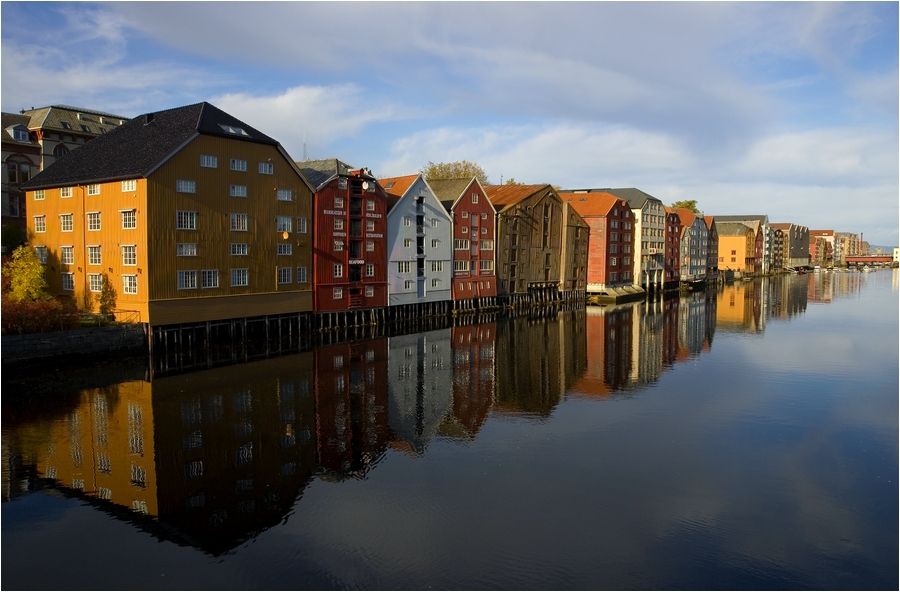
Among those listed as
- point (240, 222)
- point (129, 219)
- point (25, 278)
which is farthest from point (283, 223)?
point (25, 278)

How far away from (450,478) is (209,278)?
27.2m

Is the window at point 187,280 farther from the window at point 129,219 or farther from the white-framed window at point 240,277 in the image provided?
the window at point 129,219

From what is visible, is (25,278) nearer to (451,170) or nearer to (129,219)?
(129,219)

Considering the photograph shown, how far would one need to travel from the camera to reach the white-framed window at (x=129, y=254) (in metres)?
38.8

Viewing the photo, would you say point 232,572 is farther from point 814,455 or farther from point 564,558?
point 814,455

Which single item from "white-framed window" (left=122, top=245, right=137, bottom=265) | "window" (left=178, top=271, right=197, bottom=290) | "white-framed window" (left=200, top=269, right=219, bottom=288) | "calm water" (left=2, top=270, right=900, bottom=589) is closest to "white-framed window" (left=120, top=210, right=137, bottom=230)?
"white-framed window" (left=122, top=245, right=137, bottom=265)

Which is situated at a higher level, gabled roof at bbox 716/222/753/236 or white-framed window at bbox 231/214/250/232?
gabled roof at bbox 716/222/753/236

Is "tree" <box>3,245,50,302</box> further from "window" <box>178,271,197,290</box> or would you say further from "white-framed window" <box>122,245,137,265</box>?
"window" <box>178,271,197,290</box>

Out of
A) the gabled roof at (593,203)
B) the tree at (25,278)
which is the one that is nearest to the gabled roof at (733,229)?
the gabled roof at (593,203)

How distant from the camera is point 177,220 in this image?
39781mm

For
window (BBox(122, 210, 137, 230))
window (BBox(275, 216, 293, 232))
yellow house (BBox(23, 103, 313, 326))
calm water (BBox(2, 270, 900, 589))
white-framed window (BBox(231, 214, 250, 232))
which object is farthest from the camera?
window (BBox(275, 216, 293, 232))

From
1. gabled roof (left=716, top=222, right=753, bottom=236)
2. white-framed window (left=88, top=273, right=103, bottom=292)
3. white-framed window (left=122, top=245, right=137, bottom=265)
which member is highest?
gabled roof (left=716, top=222, right=753, bottom=236)

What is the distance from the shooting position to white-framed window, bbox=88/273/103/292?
40.8m

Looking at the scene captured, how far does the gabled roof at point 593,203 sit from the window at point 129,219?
2433 inches
